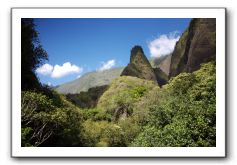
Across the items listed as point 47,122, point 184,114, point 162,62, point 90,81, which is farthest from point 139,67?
point 47,122

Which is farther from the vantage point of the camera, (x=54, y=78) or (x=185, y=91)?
(x=185, y=91)

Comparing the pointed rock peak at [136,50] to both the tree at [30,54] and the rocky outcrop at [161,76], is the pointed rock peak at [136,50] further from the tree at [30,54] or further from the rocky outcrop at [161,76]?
the tree at [30,54]

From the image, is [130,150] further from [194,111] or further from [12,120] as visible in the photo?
[12,120]

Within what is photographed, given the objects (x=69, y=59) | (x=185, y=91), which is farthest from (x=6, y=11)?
(x=185, y=91)

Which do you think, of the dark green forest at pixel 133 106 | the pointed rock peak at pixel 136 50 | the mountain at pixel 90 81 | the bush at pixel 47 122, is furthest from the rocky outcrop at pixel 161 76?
the bush at pixel 47 122

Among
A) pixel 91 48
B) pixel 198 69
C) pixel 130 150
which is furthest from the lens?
pixel 198 69

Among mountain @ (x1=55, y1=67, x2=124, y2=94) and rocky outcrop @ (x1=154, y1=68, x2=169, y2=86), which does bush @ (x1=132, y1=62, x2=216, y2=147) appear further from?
mountain @ (x1=55, y1=67, x2=124, y2=94)

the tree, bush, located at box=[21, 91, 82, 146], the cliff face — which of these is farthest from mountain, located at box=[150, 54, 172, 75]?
the tree
